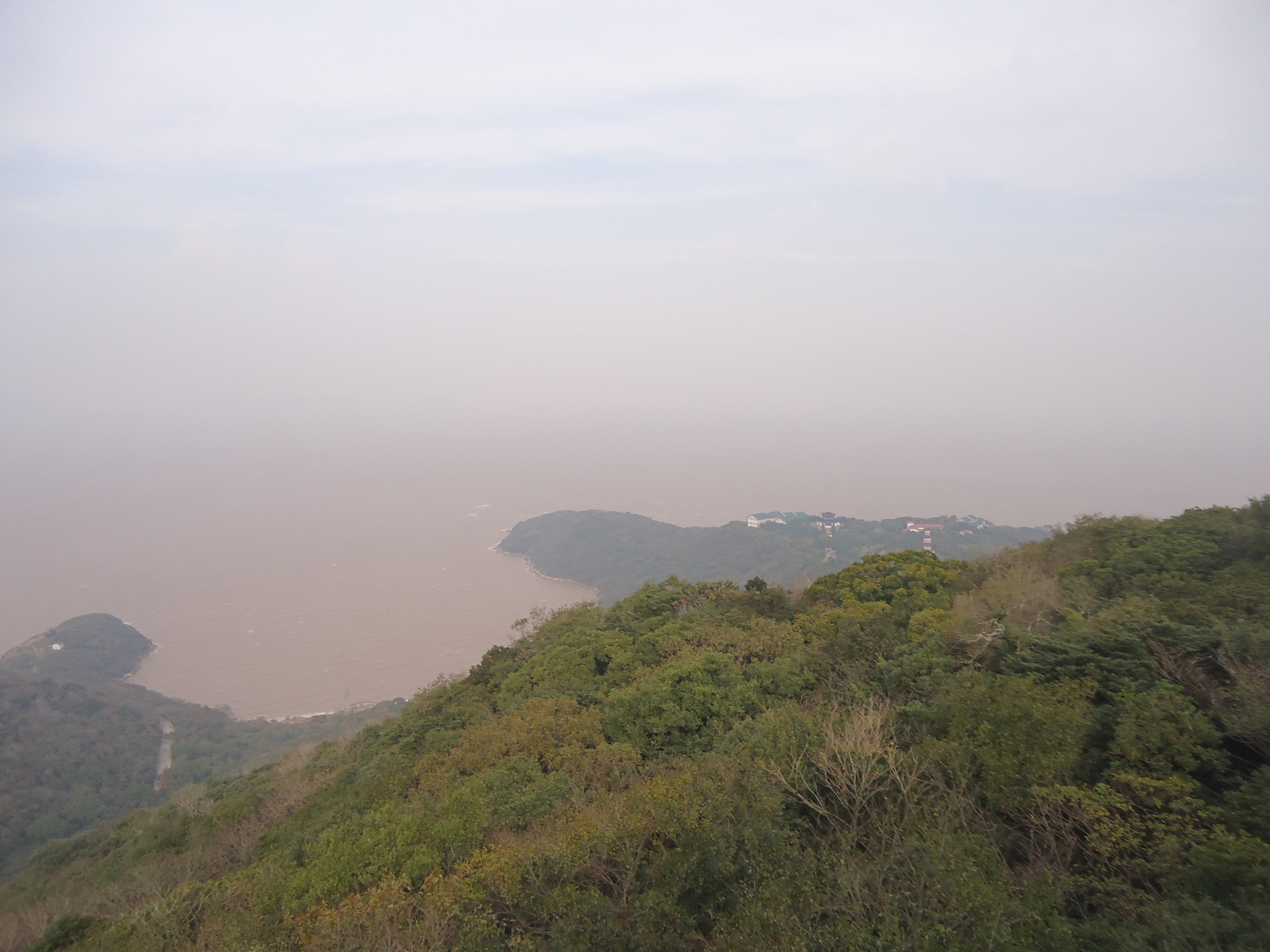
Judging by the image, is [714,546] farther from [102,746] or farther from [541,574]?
[102,746]

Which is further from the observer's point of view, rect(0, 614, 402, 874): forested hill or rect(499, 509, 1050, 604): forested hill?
rect(499, 509, 1050, 604): forested hill

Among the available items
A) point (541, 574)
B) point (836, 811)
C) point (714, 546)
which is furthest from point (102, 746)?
point (714, 546)

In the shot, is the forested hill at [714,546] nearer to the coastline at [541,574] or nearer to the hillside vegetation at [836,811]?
the coastline at [541,574]

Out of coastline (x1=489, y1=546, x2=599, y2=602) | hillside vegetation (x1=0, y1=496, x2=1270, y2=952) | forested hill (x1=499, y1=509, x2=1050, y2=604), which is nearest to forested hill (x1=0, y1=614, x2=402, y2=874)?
hillside vegetation (x1=0, y1=496, x2=1270, y2=952)

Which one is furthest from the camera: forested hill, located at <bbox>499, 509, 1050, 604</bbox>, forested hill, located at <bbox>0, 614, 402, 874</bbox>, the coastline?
the coastline

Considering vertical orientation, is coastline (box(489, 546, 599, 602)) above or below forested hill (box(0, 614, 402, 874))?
above

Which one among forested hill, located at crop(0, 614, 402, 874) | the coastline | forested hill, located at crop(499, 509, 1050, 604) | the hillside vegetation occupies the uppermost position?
the hillside vegetation

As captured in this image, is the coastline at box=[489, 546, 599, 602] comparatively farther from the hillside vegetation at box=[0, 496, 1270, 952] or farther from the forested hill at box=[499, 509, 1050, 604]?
the hillside vegetation at box=[0, 496, 1270, 952]
